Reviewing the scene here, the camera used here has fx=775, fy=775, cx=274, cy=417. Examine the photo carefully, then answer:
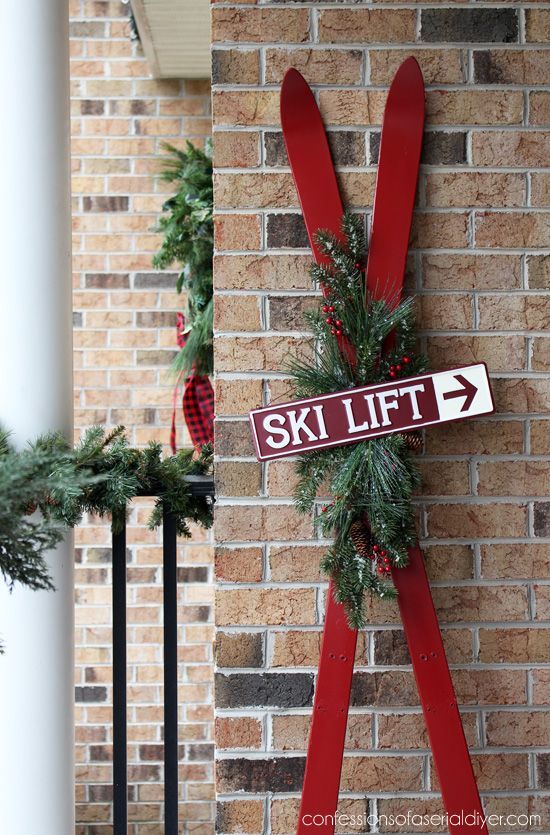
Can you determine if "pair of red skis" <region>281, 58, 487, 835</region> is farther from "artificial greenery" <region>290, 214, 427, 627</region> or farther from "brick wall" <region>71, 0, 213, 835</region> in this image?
"brick wall" <region>71, 0, 213, 835</region>

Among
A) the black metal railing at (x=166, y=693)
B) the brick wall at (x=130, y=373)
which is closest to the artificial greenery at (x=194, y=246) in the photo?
the brick wall at (x=130, y=373)

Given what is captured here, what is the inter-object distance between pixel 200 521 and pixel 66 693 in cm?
44

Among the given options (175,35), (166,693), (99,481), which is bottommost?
(166,693)

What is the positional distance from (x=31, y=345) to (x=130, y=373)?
1.37 metres

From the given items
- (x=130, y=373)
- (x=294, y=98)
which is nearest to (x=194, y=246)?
(x=130, y=373)

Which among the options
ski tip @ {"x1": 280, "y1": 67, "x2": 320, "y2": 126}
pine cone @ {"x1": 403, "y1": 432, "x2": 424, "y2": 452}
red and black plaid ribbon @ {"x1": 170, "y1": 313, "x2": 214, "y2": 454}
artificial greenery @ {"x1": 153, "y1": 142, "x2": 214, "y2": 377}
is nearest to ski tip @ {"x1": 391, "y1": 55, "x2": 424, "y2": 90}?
ski tip @ {"x1": 280, "y1": 67, "x2": 320, "y2": 126}

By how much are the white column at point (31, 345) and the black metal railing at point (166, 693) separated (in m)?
0.15

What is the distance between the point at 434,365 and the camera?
1.56m

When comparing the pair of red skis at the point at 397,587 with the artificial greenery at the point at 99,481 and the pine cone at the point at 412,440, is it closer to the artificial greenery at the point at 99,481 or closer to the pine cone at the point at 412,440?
the pine cone at the point at 412,440

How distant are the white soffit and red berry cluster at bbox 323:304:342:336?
1384 millimetres

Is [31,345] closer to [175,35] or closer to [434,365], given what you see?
[434,365]

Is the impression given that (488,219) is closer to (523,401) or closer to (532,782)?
(523,401)

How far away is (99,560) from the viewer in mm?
2852

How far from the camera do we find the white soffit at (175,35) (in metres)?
2.39
